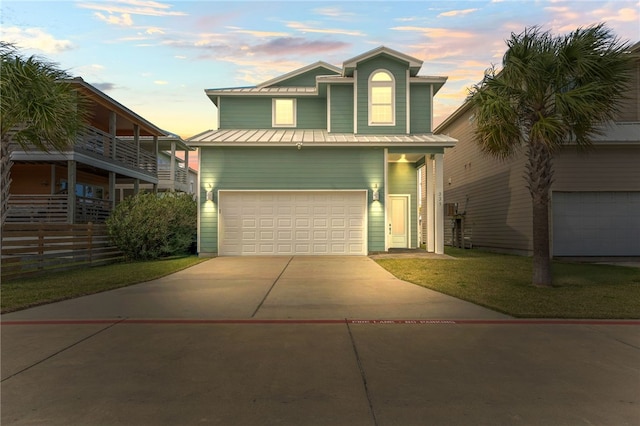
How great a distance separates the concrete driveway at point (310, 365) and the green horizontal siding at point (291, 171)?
→ 881 centimetres

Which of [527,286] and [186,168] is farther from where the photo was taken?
[186,168]

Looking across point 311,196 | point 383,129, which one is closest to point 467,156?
point 383,129

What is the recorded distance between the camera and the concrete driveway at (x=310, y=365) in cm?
345

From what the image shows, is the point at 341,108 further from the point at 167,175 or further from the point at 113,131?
the point at 167,175

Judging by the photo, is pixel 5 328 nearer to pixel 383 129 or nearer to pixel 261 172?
pixel 261 172

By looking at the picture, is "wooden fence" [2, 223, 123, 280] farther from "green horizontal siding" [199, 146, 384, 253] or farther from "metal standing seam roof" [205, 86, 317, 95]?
"metal standing seam roof" [205, 86, 317, 95]

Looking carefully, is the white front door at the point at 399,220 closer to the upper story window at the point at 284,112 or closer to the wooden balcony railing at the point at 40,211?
the upper story window at the point at 284,112

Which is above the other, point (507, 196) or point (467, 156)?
point (467, 156)

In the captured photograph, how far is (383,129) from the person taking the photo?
56.9ft

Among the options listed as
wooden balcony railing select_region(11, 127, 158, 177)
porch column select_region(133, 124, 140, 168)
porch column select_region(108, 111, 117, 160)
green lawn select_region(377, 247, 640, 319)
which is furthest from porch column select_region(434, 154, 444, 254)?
porch column select_region(133, 124, 140, 168)

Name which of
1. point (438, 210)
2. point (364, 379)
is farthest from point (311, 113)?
point (364, 379)

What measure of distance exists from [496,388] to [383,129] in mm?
14377

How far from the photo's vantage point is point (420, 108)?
1780 centimetres

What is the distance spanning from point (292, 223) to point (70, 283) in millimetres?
8162
